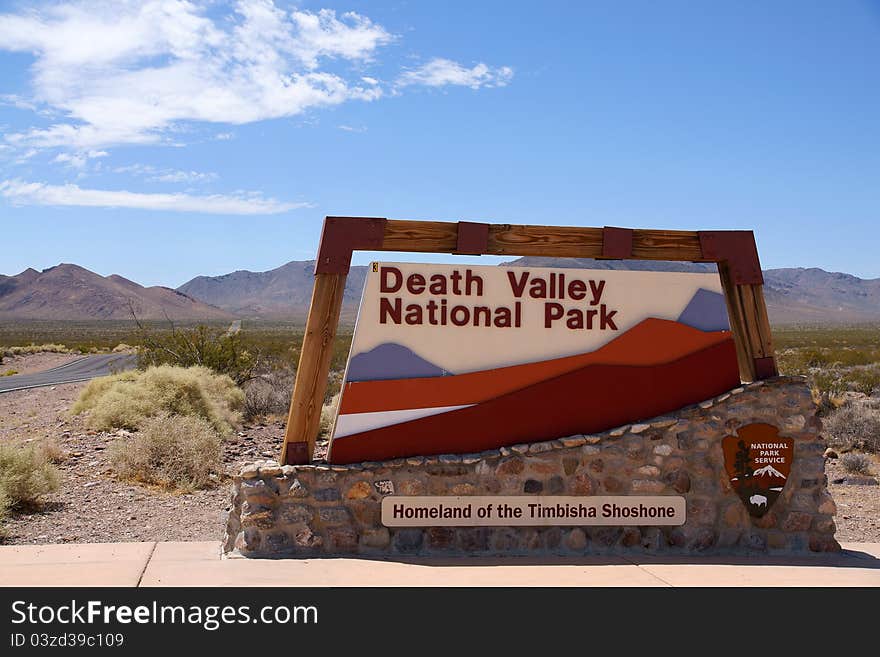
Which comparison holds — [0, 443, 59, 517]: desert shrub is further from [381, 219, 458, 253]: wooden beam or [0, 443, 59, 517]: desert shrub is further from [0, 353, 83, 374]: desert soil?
[0, 353, 83, 374]: desert soil

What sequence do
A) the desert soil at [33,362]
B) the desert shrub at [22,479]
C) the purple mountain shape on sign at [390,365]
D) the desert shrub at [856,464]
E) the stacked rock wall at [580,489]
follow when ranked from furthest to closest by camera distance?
1. the desert soil at [33,362]
2. the desert shrub at [856,464]
3. the desert shrub at [22,479]
4. the purple mountain shape on sign at [390,365]
5. the stacked rock wall at [580,489]

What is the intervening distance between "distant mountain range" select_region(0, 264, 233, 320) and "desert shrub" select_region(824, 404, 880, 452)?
14602cm

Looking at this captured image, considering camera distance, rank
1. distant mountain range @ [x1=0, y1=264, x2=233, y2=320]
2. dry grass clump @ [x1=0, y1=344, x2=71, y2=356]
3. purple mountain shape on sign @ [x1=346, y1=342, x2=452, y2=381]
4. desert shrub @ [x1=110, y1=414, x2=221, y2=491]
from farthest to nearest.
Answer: distant mountain range @ [x1=0, y1=264, x2=233, y2=320] < dry grass clump @ [x1=0, y1=344, x2=71, y2=356] < desert shrub @ [x1=110, y1=414, x2=221, y2=491] < purple mountain shape on sign @ [x1=346, y1=342, x2=452, y2=381]

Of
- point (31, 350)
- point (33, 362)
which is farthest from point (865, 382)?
point (31, 350)

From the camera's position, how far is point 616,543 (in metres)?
7.14

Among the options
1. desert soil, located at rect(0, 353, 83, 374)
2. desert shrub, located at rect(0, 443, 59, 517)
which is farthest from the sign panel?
desert soil, located at rect(0, 353, 83, 374)

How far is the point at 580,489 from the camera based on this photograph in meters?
7.08

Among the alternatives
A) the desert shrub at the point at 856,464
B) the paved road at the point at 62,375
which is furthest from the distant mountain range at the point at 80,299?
the desert shrub at the point at 856,464

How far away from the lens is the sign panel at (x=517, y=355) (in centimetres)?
702

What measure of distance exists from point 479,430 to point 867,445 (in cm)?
1057

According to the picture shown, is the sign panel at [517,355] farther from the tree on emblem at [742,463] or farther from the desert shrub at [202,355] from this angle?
the desert shrub at [202,355]

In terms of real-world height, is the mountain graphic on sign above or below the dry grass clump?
below

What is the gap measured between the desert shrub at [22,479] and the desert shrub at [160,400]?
13.3ft

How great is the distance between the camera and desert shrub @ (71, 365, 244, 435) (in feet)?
49.0
